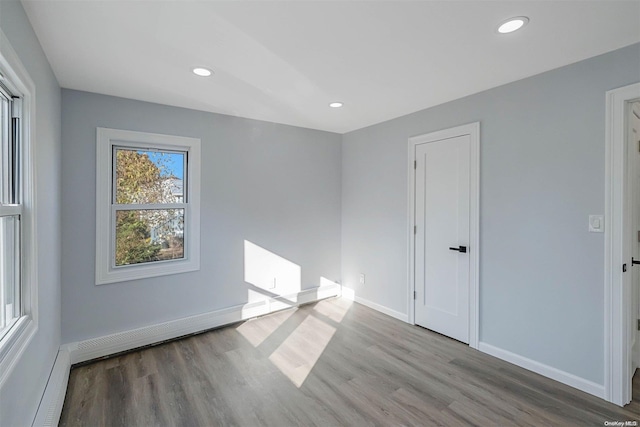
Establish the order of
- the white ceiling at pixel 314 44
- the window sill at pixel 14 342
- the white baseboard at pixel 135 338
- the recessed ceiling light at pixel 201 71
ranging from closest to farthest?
the window sill at pixel 14 342, the white ceiling at pixel 314 44, the white baseboard at pixel 135 338, the recessed ceiling light at pixel 201 71

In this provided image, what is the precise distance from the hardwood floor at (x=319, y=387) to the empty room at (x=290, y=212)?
0.02 metres

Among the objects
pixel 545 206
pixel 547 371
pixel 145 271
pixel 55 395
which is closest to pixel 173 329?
pixel 145 271

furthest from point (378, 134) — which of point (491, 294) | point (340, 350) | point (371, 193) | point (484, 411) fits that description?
point (484, 411)

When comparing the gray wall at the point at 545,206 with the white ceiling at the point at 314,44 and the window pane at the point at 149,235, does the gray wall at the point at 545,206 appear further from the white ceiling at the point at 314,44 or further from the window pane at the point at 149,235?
the window pane at the point at 149,235

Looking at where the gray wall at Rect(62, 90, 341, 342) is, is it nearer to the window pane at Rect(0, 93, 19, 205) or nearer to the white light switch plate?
the window pane at Rect(0, 93, 19, 205)

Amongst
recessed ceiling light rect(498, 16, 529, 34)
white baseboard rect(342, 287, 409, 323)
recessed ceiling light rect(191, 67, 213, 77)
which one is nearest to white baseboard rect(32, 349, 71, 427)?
recessed ceiling light rect(191, 67, 213, 77)

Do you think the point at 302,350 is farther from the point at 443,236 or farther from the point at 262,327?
the point at 443,236

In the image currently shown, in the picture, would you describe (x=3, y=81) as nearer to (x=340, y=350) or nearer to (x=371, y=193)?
(x=340, y=350)

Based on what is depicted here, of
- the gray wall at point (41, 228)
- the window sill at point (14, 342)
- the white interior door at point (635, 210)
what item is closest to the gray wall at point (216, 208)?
the gray wall at point (41, 228)

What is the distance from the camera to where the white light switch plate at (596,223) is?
85.7 inches

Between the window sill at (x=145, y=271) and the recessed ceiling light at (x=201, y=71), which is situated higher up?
the recessed ceiling light at (x=201, y=71)

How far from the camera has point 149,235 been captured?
319 cm

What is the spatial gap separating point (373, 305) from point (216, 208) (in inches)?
93.0

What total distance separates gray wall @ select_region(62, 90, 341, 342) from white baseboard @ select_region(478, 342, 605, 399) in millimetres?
2260
